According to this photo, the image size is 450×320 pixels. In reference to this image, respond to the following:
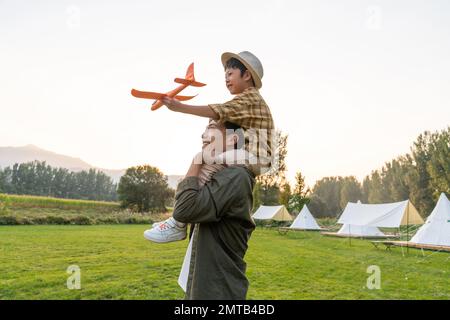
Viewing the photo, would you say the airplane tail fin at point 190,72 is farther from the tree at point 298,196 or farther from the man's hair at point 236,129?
the tree at point 298,196

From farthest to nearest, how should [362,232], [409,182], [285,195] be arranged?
[409,182] < [285,195] < [362,232]

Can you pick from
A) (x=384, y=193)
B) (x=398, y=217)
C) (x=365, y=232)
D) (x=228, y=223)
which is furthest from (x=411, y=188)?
(x=228, y=223)

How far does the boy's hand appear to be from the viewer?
1.48 metres

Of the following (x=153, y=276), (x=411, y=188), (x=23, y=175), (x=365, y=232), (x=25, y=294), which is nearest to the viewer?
(x=25, y=294)

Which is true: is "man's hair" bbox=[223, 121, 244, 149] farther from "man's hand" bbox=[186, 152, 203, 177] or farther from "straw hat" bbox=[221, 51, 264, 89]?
"straw hat" bbox=[221, 51, 264, 89]

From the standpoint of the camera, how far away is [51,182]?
90.6 m

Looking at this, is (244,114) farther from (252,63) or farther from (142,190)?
(142,190)

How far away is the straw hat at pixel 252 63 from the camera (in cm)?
179

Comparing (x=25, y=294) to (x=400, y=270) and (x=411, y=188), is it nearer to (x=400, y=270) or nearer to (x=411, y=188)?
(x=400, y=270)

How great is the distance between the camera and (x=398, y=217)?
50.4ft

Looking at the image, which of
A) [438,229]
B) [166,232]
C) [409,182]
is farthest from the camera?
[409,182]

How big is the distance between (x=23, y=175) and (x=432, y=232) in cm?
9051

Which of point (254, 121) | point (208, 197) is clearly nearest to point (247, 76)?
point (254, 121)

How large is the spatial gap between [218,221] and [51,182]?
327 feet
